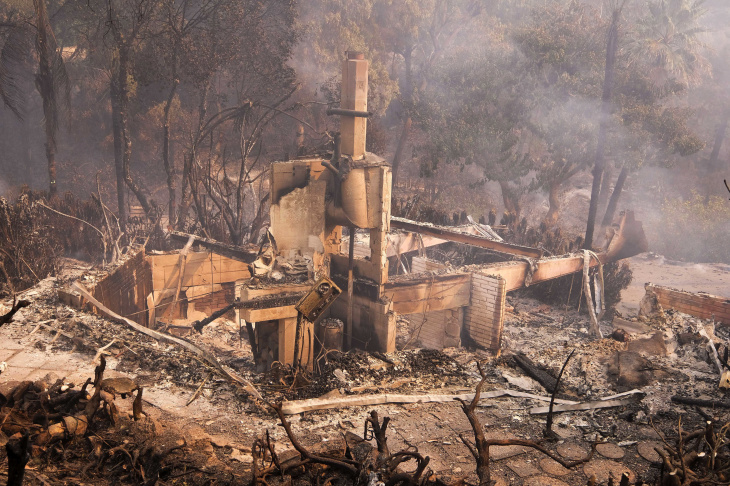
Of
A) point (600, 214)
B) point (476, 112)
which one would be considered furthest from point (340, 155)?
point (600, 214)

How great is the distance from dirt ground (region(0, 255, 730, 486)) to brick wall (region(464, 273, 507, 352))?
49.0 inches

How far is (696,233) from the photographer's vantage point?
2377 centimetres

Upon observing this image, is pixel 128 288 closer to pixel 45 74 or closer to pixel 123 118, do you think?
pixel 45 74

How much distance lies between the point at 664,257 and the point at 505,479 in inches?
827

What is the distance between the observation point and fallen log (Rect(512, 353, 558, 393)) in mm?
7879

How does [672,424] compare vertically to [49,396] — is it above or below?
below

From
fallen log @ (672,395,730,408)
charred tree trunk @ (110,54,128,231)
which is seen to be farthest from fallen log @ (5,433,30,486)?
charred tree trunk @ (110,54,128,231)

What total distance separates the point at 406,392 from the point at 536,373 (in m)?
2.16

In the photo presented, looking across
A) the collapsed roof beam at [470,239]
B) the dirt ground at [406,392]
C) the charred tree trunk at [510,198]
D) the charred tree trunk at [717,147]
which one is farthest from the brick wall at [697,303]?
the charred tree trunk at [717,147]

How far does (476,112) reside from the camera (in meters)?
21.9

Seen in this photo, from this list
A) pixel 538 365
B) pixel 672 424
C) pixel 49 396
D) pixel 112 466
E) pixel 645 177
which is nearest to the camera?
pixel 112 466

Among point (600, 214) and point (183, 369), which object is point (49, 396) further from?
point (600, 214)

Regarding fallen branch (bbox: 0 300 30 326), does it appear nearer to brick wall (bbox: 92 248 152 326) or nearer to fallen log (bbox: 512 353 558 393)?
brick wall (bbox: 92 248 152 326)

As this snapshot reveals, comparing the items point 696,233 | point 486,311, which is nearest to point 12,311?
point 486,311
